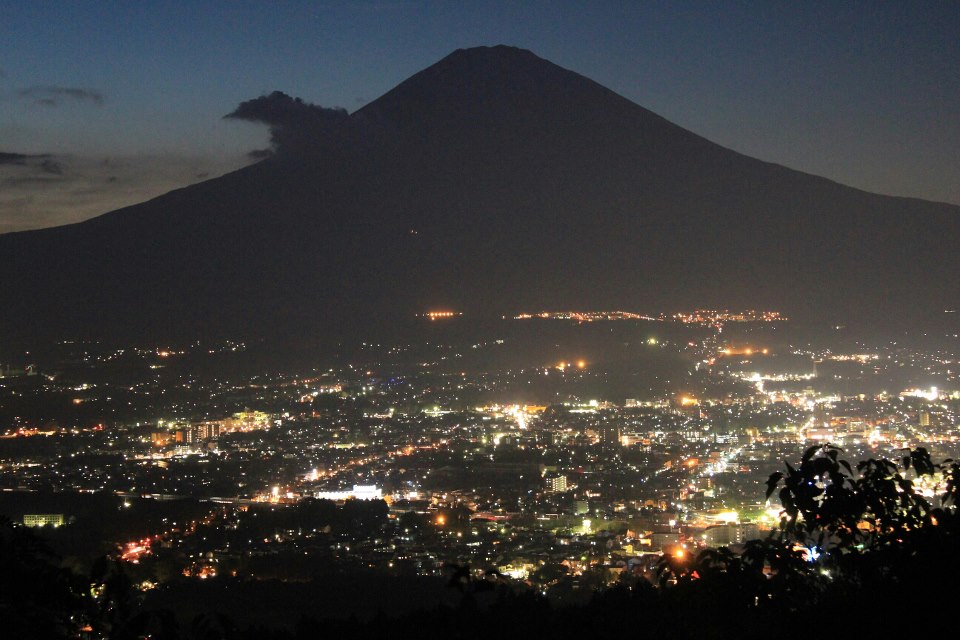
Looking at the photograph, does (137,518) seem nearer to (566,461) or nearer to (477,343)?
(566,461)

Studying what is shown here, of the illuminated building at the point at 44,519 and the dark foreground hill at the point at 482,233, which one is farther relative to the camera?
the dark foreground hill at the point at 482,233

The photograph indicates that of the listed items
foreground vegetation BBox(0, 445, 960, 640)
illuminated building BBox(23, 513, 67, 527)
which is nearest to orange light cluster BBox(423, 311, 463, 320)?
illuminated building BBox(23, 513, 67, 527)

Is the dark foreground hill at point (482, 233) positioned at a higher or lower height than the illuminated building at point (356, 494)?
higher

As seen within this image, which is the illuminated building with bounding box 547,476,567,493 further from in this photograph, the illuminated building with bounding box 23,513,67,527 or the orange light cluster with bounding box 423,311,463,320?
the orange light cluster with bounding box 423,311,463,320

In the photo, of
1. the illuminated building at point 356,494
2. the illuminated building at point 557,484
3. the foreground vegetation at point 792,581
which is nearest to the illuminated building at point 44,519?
the illuminated building at point 356,494

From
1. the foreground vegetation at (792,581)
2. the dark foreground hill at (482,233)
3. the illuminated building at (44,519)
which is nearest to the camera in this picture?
the foreground vegetation at (792,581)

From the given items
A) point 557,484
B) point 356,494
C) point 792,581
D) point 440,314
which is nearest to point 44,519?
point 356,494

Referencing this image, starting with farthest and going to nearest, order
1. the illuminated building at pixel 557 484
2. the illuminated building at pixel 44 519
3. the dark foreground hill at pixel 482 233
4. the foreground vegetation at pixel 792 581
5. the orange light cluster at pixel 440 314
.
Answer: the dark foreground hill at pixel 482 233 → the orange light cluster at pixel 440 314 → the illuminated building at pixel 557 484 → the illuminated building at pixel 44 519 → the foreground vegetation at pixel 792 581

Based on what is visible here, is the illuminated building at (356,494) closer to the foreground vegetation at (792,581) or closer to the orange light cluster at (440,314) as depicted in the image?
the foreground vegetation at (792,581)

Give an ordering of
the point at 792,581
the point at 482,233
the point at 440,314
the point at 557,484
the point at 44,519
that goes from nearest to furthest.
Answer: the point at 792,581, the point at 44,519, the point at 557,484, the point at 440,314, the point at 482,233

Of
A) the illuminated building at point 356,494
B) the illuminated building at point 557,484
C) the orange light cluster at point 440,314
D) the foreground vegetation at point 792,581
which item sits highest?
the foreground vegetation at point 792,581

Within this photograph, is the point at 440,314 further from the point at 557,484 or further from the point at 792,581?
the point at 792,581
